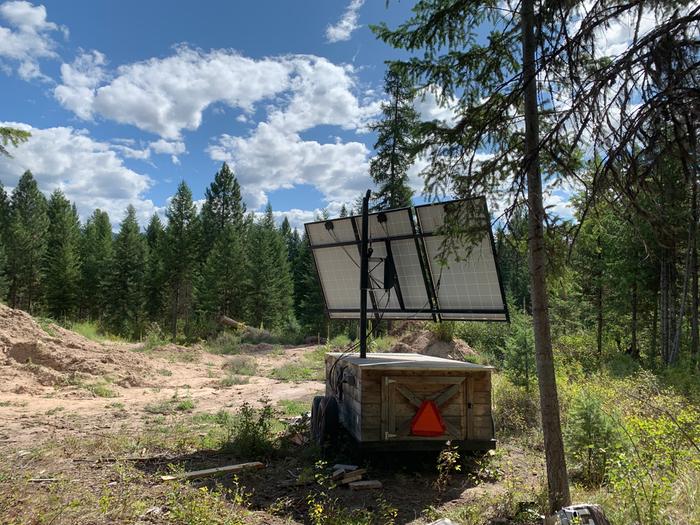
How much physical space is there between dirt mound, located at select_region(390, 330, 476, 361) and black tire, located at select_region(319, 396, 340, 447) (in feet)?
37.7

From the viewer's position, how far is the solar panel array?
23.7ft

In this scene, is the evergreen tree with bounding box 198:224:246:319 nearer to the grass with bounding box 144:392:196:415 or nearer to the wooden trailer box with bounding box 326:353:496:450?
the grass with bounding box 144:392:196:415

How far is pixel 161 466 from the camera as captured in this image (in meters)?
6.57

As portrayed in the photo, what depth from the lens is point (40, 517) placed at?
401 centimetres

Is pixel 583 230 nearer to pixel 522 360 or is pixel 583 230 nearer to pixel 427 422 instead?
pixel 427 422

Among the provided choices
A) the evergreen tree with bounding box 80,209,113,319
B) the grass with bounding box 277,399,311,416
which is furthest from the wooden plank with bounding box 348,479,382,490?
the evergreen tree with bounding box 80,209,113,319

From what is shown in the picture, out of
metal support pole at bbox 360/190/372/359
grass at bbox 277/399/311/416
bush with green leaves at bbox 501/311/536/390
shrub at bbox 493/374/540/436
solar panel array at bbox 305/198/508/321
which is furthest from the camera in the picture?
grass at bbox 277/399/311/416

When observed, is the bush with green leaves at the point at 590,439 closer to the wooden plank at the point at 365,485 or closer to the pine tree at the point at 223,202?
the wooden plank at the point at 365,485

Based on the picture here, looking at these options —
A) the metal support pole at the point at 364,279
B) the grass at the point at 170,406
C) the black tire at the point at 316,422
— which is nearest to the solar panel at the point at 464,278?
the metal support pole at the point at 364,279

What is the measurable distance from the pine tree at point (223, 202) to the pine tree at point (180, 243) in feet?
38.8

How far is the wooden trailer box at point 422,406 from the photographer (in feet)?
20.9

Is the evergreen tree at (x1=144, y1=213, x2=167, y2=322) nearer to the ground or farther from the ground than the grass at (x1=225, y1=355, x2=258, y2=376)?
farther from the ground

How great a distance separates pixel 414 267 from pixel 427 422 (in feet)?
8.68

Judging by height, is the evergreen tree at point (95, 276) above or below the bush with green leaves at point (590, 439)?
above
